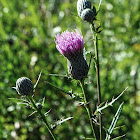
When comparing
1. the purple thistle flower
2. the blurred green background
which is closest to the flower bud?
the purple thistle flower

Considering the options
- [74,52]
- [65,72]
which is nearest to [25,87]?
[74,52]

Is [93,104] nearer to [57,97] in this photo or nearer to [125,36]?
[57,97]

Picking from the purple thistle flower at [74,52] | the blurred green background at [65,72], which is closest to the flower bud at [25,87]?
the purple thistle flower at [74,52]

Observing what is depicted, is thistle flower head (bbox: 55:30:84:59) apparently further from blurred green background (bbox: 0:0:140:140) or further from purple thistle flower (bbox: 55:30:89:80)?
blurred green background (bbox: 0:0:140:140)

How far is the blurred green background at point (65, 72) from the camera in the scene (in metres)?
1.84

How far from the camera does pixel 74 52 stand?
854 mm

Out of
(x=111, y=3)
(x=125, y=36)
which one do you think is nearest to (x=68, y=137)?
(x=125, y=36)

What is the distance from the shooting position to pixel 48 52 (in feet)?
7.43

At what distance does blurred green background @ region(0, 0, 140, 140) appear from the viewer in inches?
72.6

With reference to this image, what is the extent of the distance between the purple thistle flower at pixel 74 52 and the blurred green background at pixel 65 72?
2.59 feet

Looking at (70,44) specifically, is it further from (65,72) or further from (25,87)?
(65,72)

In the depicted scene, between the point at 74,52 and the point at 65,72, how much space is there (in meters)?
1.05

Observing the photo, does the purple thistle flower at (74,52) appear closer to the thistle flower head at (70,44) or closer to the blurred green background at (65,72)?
the thistle flower head at (70,44)

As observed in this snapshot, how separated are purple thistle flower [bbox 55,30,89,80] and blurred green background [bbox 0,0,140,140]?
79 cm
